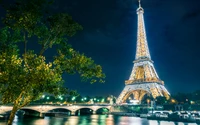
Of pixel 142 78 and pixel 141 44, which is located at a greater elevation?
pixel 141 44

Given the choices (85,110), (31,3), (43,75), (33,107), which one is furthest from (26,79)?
(85,110)

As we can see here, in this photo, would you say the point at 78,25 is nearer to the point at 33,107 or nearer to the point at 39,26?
the point at 39,26

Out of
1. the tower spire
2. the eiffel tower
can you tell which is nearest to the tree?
the eiffel tower

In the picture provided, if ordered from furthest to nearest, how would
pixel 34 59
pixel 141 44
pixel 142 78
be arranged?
pixel 141 44
pixel 142 78
pixel 34 59

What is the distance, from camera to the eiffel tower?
81000mm

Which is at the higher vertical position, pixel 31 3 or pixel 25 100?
pixel 31 3

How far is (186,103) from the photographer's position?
78.8 meters

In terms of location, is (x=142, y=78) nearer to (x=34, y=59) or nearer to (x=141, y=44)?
(x=141, y=44)

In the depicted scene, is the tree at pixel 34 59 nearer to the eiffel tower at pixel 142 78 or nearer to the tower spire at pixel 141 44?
the eiffel tower at pixel 142 78

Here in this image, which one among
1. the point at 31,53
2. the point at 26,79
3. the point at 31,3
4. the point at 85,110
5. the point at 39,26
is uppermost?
the point at 31,3

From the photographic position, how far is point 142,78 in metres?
88.8

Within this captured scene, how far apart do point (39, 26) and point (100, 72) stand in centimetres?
460

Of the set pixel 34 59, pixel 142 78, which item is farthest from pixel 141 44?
pixel 34 59

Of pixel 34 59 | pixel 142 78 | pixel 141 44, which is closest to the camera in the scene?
pixel 34 59
